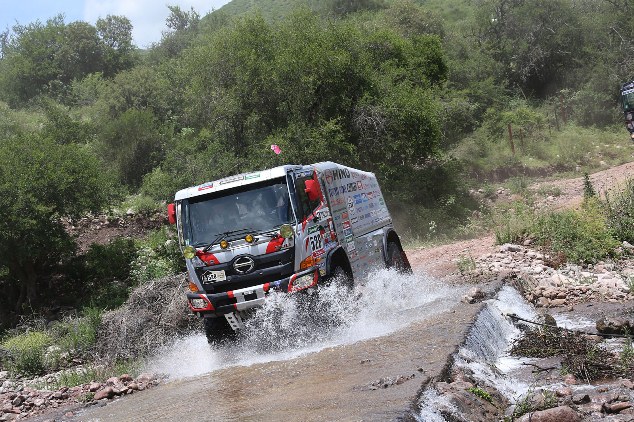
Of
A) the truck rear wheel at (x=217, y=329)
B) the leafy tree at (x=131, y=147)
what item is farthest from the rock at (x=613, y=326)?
the leafy tree at (x=131, y=147)

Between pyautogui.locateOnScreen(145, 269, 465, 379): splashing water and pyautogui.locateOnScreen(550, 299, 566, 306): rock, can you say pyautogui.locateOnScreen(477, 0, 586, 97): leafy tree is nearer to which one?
pyautogui.locateOnScreen(550, 299, 566, 306): rock

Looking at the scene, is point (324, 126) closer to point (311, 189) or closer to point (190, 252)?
point (311, 189)

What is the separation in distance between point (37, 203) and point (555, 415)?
54.7ft

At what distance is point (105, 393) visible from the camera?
9570mm

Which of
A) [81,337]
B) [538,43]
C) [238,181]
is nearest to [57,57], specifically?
[538,43]

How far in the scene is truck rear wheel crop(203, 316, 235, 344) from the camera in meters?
10.6

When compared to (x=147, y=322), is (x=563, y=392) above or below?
below

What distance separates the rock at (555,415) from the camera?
6.15 m

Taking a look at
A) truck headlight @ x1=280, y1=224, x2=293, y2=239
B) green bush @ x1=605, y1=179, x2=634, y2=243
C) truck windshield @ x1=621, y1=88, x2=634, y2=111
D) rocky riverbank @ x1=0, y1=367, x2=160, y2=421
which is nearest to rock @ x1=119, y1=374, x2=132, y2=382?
rocky riverbank @ x1=0, y1=367, x2=160, y2=421

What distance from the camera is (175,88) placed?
40406mm

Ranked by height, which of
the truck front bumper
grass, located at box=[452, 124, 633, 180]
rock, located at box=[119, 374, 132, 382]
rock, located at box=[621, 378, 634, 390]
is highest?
the truck front bumper

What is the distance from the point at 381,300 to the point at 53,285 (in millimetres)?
13230

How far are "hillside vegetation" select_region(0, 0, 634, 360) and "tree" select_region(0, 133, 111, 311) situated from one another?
5cm

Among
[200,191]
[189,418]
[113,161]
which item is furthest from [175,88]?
[189,418]
